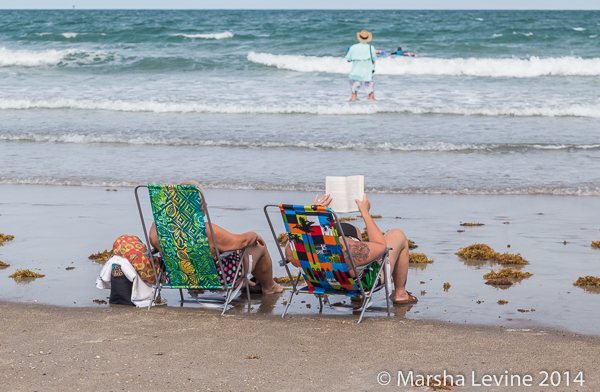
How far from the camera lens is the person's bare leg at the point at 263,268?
17.5 feet

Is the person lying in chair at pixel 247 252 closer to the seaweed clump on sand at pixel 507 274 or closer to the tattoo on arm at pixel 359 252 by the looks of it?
the tattoo on arm at pixel 359 252

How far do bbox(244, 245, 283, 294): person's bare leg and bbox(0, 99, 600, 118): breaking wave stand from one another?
11.8m

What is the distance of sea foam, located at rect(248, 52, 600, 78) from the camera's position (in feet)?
80.0

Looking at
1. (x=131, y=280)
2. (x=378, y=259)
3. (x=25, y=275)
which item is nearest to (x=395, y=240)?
(x=378, y=259)

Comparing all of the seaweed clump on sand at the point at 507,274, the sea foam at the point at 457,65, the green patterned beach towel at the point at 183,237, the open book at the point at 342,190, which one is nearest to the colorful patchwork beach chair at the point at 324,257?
the open book at the point at 342,190

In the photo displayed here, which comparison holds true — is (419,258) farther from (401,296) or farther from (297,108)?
(297,108)

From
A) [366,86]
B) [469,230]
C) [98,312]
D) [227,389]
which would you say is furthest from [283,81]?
[227,389]

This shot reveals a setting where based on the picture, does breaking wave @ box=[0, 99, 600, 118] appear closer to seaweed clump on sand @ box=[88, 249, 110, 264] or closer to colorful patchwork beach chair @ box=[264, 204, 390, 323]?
seaweed clump on sand @ box=[88, 249, 110, 264]

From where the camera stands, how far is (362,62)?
55.8ft

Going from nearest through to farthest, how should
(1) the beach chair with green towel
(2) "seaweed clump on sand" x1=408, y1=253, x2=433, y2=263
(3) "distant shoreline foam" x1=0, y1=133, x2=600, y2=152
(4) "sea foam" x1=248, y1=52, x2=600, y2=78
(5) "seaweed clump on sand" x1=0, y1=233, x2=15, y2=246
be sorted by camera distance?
(1) the beach chair with green towel → (2) "seaweed clump on sand" x1=408, y1=253, x2=433, y2=263 → (5) "seaweed clump on sand" x1=0, y1=233, x2=15, y2=246 → (3) "distant shoreline foam" x1=0, y1=133, x2=600, y2=152 → (4) "sea foam" x1=248, y1=52, x2=600, y2=78

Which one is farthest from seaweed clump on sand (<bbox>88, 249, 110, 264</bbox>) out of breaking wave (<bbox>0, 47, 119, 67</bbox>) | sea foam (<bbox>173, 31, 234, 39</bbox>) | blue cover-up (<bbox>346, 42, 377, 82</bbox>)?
sea foam (<bbox>173, 31, 234, 39</bbox>)

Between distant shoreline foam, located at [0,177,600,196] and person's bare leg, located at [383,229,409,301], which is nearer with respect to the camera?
person's bare leg, located at [383,229,409,301]

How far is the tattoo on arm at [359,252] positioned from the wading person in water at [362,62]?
12228 millimetres

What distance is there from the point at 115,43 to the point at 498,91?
62.2 ft
